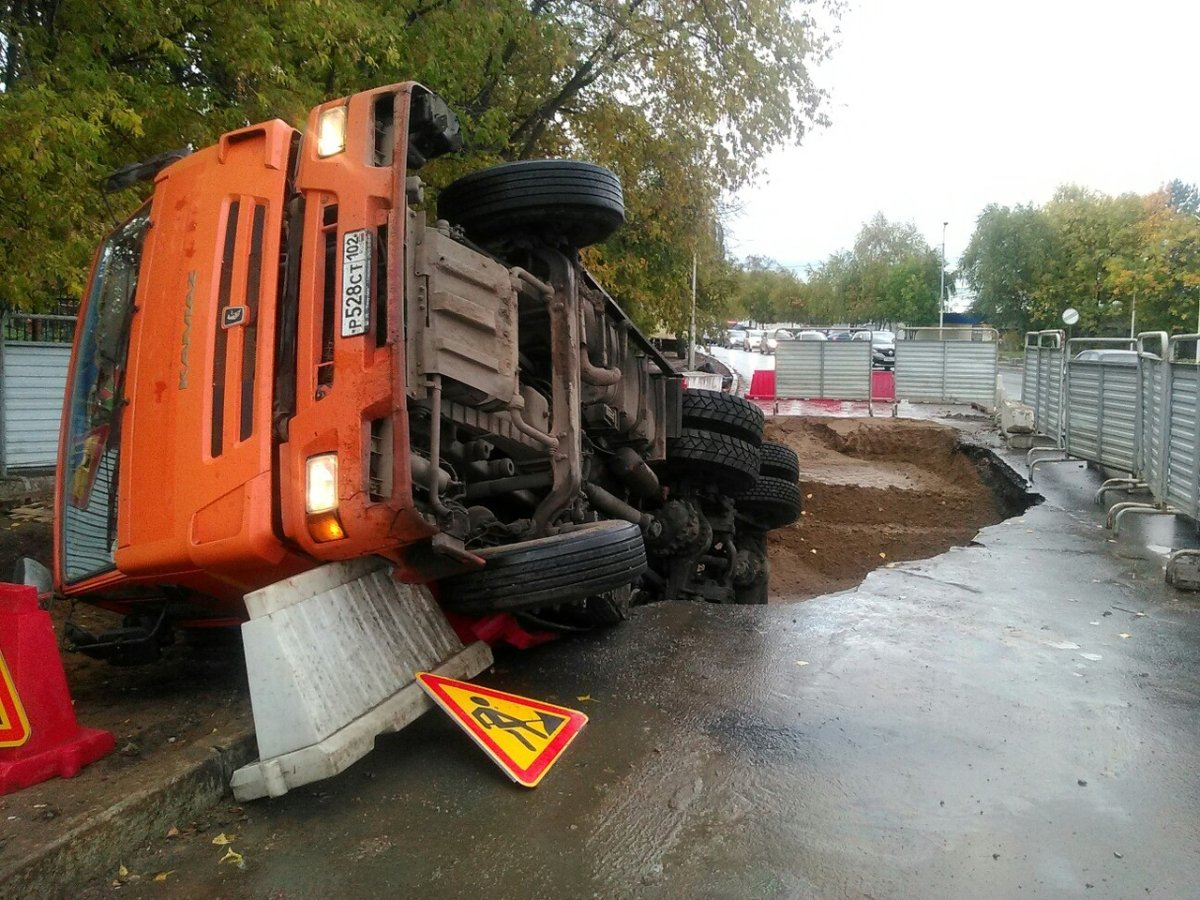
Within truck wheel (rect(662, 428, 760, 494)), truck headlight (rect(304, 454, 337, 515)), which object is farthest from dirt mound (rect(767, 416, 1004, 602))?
truck headlight (rect(304, 454, 337, 515))

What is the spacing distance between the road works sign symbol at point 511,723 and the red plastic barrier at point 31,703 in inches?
45.2

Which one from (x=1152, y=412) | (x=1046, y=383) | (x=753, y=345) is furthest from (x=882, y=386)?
(x=753, y=345)

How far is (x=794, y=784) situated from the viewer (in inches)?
119

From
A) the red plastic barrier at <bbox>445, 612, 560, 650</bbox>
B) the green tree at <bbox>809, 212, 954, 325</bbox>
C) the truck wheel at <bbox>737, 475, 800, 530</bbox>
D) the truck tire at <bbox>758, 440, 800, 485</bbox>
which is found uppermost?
the green tree at <bbox>809, 212, 954, 325</bbox>

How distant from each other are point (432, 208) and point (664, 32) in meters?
5.18

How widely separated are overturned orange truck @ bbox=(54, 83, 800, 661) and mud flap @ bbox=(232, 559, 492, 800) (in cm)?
15

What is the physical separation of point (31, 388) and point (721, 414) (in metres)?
7.87

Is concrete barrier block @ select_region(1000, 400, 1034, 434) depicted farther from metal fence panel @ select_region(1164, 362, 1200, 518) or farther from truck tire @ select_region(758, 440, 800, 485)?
truck tire @ select_region(758, 440, 800, 485)

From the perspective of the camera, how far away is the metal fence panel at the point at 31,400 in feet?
31.7

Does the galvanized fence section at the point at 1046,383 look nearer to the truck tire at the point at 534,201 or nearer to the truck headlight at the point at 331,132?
the truck tire at the point at 534,201

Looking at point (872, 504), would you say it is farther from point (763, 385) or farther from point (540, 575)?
point (763, 385)

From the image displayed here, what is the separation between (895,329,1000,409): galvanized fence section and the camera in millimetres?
20547

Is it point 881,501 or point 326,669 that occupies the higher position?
point 326,669

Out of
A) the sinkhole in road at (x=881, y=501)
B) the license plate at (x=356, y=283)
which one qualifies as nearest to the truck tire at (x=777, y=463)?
the sinkhole in road at (x=881, y=501)
